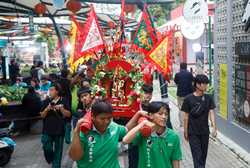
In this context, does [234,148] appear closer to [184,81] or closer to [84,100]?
[184,81]

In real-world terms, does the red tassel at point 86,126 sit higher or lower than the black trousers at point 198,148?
higher

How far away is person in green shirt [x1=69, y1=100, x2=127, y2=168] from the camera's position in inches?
140

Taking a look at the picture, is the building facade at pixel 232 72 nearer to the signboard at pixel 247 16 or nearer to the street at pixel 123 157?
the signboard at pixel 247 16

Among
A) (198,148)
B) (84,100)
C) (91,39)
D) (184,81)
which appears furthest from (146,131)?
(184,81)

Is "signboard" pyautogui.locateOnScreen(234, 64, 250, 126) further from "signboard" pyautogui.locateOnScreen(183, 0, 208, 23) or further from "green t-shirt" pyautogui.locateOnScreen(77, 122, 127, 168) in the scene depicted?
"green t-shirt" pyautogui.locateOnScreen(77, 122, 127, 168)

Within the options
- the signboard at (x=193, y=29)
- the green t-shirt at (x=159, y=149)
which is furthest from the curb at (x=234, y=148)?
the green t-shirt at (x=159, y=149)

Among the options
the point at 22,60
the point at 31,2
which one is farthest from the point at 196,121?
the point at 22,60

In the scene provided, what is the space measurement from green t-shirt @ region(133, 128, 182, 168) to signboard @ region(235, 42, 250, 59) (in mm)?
5058

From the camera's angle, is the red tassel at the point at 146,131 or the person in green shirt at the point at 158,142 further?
the person in green shirt at the point at 158,142

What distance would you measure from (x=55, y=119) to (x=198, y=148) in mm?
2265

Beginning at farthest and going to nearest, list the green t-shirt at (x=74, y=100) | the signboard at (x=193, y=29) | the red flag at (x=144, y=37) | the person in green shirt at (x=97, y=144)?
the signboard at (x=193, y=29) < the red flag at (x=144, y=37) < the green t-shirt at (x=74, y=100) < the person in green shirt at (x=97, y=144)

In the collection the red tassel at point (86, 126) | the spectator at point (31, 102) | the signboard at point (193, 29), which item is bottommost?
the spectator at point (31, 102)

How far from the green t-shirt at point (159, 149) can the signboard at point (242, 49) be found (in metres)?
5.06

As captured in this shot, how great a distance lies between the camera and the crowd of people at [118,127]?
3635 mm
